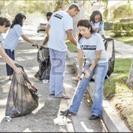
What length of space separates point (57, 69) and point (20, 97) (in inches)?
78.4

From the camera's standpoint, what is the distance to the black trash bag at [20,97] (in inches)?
334

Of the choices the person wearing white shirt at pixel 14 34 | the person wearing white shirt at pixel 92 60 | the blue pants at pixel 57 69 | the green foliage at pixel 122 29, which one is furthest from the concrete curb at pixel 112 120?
the green foliage at pixel 122 29

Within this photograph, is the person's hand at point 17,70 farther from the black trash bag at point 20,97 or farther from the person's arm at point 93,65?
the person's arm at point 93,65

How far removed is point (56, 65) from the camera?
10352 mm

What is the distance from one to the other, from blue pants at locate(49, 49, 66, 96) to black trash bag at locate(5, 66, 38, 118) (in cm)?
160

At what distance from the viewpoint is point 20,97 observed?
8.53m

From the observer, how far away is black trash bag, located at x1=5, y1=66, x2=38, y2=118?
27.8 feet

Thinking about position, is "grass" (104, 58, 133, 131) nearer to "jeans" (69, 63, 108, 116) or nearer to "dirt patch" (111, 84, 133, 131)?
"dirt patch" (111, 84, 133, 131)

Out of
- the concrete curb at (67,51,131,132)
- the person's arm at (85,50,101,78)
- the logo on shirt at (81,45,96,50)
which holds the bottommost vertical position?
the concrete curb at (67,51,131,132)

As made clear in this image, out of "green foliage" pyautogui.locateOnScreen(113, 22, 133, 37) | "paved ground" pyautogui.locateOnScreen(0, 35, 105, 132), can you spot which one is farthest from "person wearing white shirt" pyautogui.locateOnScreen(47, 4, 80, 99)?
"green foliage" pyautogui.locateOnScreen(113, 22, 133, 37)

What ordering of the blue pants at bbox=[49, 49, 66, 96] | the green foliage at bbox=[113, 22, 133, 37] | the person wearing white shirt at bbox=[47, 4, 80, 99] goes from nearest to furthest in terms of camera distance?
the person wearing white shirt at bbox=[47, 4, 80, 99], the blue pants at bbox=[49, 49, 66, 96], the green foliage at bbox=[113, 22, 133, 37]

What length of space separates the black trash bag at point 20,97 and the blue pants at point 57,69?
1.60m

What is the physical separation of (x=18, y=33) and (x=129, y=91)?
3.56 metres

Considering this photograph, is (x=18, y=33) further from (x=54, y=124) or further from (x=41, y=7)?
(x=41, y=7)
